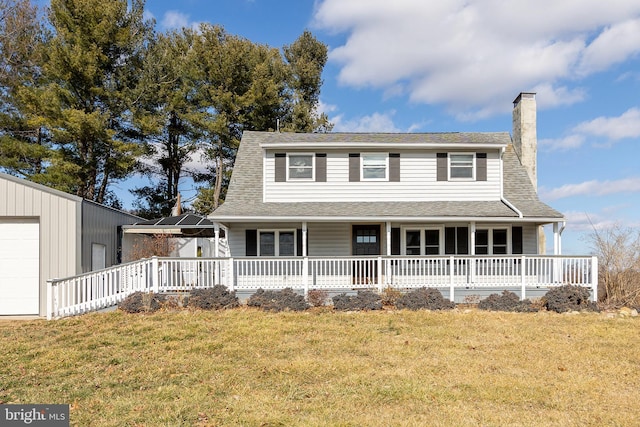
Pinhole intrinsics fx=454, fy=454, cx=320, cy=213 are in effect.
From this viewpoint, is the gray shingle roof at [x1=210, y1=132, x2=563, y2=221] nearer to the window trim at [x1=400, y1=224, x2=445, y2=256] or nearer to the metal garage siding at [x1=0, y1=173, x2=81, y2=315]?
the window trim at [x1=400, y1=224, x2=445, y2=256]

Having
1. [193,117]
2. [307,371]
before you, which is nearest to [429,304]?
[307,371]

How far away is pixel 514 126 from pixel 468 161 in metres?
4.52

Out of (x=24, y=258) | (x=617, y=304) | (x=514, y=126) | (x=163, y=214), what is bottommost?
(x=617, y=304)

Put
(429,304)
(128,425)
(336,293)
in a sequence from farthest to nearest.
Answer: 1. (336,293)
2. (429,304)
3. (128,425)

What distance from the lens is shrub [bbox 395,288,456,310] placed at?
11484 mm

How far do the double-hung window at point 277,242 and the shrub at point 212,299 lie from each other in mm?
3203

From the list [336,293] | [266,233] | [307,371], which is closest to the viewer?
[307,371]

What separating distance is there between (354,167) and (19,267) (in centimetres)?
1011

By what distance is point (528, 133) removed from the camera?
17.5 m

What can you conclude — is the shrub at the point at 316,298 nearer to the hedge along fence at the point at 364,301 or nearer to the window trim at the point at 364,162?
the hedge along fence at the point at 364,301

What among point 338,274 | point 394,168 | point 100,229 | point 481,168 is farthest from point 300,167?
point 100,229

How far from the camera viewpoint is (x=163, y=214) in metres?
27.9

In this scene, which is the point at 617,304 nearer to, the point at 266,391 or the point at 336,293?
the point at 336,293

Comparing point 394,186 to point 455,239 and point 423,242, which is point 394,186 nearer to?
point 423,242
